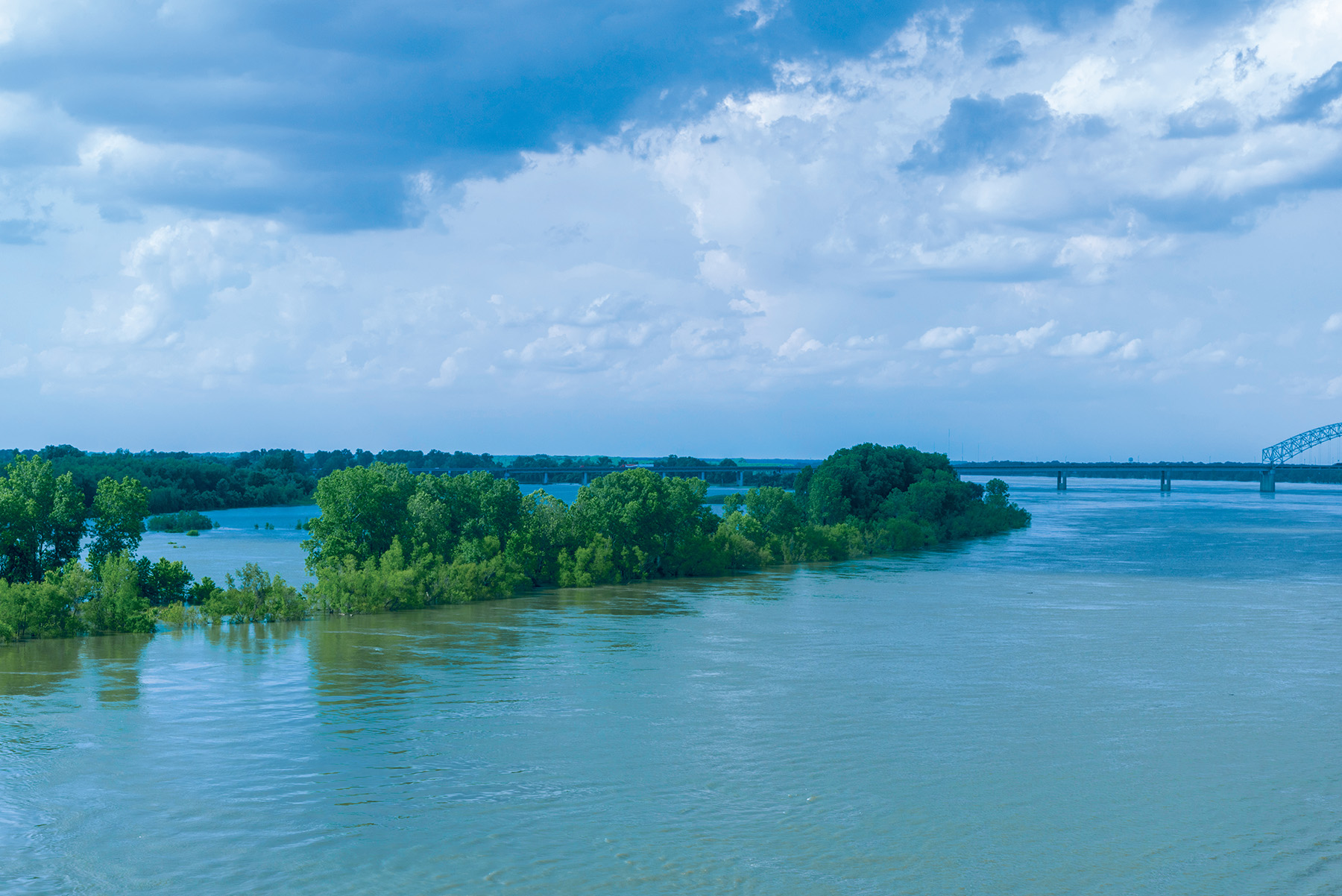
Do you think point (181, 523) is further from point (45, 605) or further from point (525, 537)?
point (45, 605)

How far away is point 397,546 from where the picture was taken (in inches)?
1823

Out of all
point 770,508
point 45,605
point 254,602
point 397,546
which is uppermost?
point 770,508

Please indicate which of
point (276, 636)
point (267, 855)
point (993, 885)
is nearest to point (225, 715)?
point (267, 855)

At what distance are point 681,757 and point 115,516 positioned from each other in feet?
84.7

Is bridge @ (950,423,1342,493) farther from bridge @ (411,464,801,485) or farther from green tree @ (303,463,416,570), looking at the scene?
green tree @ (303,463,416,570)

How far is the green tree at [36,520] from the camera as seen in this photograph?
37.9 metres

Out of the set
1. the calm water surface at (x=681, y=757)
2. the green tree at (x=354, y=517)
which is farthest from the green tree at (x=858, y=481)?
the green tree at (x=354, y=517)

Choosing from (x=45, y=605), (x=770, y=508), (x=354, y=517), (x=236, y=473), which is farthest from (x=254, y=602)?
(x=236, y=473)

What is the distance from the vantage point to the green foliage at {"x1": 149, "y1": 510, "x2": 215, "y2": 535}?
91.9m

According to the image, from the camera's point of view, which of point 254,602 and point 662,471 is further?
point 662,471

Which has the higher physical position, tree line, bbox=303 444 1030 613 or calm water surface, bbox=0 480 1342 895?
tree line, bbox=303 444 1030 613

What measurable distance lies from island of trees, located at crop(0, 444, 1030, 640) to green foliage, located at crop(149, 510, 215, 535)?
38473 millimetres

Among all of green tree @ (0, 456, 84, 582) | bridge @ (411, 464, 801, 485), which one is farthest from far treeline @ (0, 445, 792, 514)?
green tree @ (0, 456, 84, 582)

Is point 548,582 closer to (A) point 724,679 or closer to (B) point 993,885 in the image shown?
(A) point 724,679
